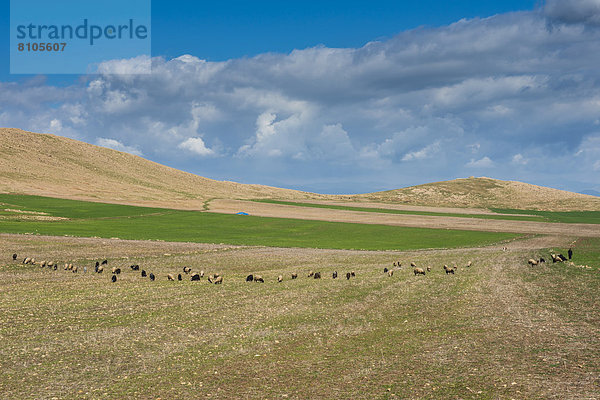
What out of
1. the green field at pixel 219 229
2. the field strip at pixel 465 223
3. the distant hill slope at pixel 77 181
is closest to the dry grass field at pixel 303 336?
the green field at pixel 219 229

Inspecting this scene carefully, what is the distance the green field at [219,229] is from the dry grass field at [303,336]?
98.5 feet

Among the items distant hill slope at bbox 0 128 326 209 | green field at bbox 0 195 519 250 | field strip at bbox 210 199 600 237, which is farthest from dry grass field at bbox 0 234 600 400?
distant hill slope at bbox 0 128 326 209

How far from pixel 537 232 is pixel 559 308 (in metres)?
71.6

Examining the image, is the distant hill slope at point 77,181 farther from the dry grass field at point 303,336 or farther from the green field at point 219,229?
the dry grass field at point 303,336

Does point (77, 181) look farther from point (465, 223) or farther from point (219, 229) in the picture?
point (465, 223)

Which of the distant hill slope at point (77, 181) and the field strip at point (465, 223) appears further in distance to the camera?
the distant hill slope at point (77, 181)

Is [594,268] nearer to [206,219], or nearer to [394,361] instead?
[394,361]

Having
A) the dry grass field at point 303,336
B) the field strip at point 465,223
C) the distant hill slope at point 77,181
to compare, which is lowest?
the dry grass field at point 303,336

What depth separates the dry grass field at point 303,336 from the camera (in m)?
14.7

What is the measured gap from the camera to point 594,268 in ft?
132

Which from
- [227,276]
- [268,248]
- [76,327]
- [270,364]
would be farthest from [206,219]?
[270,364]

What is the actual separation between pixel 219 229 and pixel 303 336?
66701 millimetres

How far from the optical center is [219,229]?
85312mm

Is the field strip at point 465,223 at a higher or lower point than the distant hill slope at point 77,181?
lower
